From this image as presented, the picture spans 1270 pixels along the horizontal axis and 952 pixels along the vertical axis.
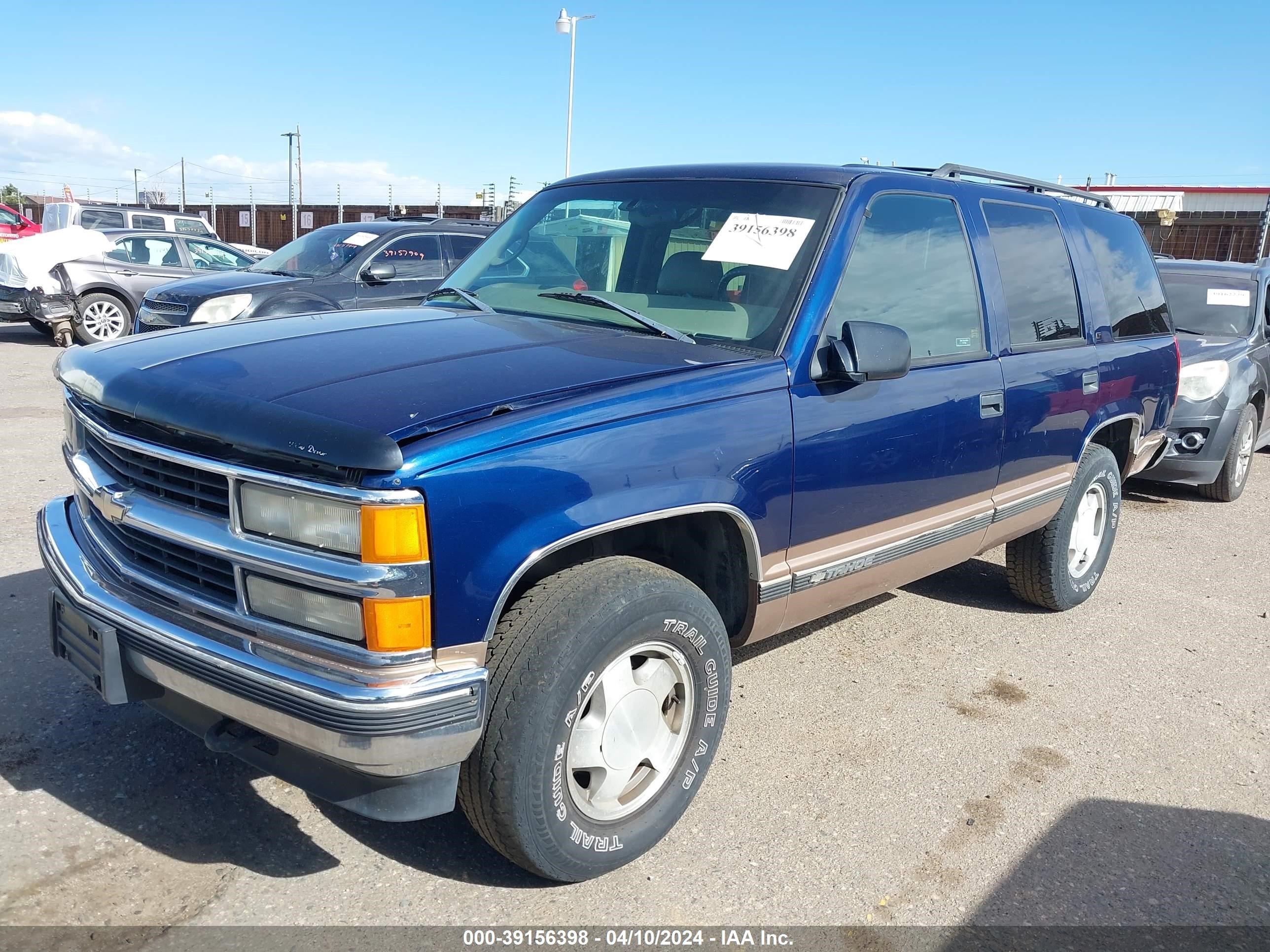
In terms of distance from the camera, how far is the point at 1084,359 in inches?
176

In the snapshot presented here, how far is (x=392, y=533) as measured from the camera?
2.17 metres

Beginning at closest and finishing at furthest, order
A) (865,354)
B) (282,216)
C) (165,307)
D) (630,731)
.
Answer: (630,731) < (865,354) < (165,307) < (282,216)

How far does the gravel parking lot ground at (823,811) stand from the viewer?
266 cm

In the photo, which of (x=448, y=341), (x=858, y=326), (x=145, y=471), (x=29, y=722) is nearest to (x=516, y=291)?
(x=448, y=341)

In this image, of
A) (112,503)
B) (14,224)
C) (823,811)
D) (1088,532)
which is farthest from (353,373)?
(14,224)

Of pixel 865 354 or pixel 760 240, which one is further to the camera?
pixel 760 240

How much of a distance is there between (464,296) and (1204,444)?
5.82 m

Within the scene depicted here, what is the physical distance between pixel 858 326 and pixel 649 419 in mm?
848

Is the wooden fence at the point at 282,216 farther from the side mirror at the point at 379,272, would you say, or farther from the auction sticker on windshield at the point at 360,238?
the side mirror at the point at 379,272

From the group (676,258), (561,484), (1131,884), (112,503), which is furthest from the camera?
(676,258)

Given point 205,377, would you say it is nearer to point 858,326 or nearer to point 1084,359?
point 858,326

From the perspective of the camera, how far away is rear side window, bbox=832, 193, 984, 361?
3408 mm

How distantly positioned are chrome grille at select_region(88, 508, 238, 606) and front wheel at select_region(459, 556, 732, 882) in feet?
2.13

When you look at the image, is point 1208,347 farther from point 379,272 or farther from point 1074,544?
point 379,272
